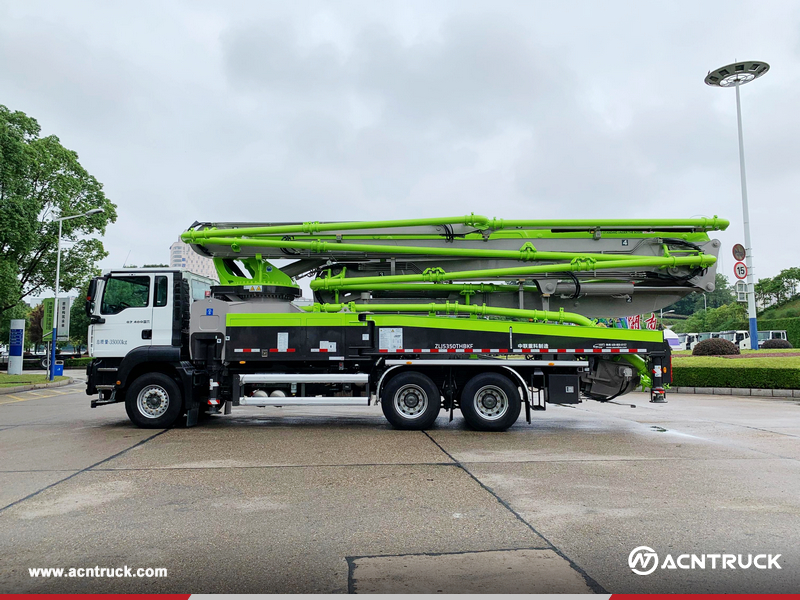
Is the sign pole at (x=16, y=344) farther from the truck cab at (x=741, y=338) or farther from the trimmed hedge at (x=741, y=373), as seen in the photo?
the truck cab at (x=741, y=338)

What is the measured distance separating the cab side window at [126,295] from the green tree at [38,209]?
13.7 m

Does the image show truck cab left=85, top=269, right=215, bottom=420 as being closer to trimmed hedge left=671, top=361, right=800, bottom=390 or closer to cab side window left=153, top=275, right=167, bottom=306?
cab side window left=153, top=275, right=167, bottom=306

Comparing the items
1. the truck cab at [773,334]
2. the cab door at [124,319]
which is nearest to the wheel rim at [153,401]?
the cab door at [124,319]

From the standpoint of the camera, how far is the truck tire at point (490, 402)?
31.8 feet

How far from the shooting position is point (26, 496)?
5723 millimetres

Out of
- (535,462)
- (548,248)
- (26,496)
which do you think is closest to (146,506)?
(26,496)

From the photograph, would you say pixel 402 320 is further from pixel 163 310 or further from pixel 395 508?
pixel 395 508

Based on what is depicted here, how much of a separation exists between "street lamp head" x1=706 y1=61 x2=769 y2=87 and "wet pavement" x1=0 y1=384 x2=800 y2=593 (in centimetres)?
2768

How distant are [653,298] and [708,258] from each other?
1177 mm

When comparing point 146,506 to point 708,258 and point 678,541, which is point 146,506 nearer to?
point 678,541

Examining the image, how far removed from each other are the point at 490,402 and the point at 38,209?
20.7m

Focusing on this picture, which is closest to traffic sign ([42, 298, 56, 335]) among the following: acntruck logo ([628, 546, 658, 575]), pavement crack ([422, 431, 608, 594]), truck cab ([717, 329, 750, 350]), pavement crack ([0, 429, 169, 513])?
pavement crack ([0, 429, 169, 513])

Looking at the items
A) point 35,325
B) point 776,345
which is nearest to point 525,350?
point 776,345

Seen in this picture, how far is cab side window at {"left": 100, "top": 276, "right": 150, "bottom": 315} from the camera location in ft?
34.0
